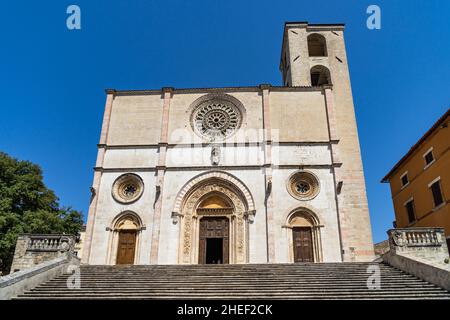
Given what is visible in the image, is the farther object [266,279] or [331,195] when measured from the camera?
[331,195]

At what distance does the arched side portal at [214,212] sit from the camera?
56.0 feet

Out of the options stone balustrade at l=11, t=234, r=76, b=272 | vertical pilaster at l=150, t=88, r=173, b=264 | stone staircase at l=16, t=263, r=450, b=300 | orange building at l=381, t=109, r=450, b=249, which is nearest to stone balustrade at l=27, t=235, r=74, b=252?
stone balustrade at l=11, t=234, r=76, b=272

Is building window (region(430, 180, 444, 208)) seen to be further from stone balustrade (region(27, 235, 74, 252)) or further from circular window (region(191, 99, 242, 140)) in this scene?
stone balustrade (region(27, 235, 74, 252))

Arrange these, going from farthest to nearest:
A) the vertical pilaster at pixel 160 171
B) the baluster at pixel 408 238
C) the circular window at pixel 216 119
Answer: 1. the circular window at pixel 216 119
2. the vertical pilaster at pixel 160 171
3. the baluster at pixel 408 238

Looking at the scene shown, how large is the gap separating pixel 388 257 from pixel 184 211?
1005cm

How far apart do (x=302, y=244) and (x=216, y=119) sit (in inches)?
353

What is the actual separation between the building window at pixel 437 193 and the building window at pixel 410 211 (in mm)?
2867

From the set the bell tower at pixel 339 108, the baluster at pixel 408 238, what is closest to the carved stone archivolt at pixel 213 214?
the bell tower at pixel 339 108

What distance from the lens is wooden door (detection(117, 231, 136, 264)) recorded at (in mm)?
17172

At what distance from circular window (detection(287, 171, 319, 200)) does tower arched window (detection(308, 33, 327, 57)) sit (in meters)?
11.4

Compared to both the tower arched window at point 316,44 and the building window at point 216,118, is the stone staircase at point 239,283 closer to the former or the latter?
the building window at point 216,118

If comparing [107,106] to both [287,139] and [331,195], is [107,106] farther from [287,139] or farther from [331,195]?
[331,195]
